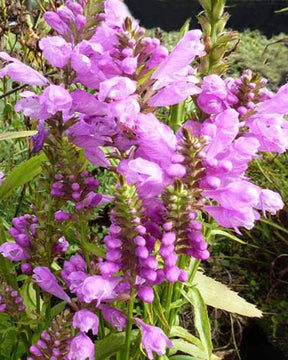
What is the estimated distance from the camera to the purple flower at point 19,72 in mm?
763

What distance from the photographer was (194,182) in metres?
0.70

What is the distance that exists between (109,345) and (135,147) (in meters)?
0.37

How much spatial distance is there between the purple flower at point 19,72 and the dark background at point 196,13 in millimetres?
4528

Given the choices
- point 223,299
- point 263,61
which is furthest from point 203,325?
point 263,61

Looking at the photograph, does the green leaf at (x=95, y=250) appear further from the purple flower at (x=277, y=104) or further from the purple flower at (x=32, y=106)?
the purple flower at (x=277, y=104)

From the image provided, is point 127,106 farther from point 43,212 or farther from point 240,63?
point 240,63

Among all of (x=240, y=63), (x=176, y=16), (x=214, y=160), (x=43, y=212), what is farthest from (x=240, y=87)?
(x=176, y=16)

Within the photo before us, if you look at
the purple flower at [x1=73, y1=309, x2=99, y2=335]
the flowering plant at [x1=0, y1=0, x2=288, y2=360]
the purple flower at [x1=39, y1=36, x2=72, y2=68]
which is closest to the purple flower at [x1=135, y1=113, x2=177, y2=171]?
the flowering plant at [x1=0, y1=0, x2=288, y2=360]

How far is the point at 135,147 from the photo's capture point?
0.76m

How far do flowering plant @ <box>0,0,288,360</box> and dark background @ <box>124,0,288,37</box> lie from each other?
4.51 meters

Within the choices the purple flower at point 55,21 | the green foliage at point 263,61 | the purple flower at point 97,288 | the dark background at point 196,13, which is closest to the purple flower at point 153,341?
the purple flower at point 97,288

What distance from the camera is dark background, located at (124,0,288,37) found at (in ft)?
16.9

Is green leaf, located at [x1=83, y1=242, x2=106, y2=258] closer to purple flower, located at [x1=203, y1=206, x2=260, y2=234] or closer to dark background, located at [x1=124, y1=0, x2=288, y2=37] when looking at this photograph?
purple flower, located at [x1=203, y1=206, x2=260, y2=234]

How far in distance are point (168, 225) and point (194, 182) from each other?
64 mm
